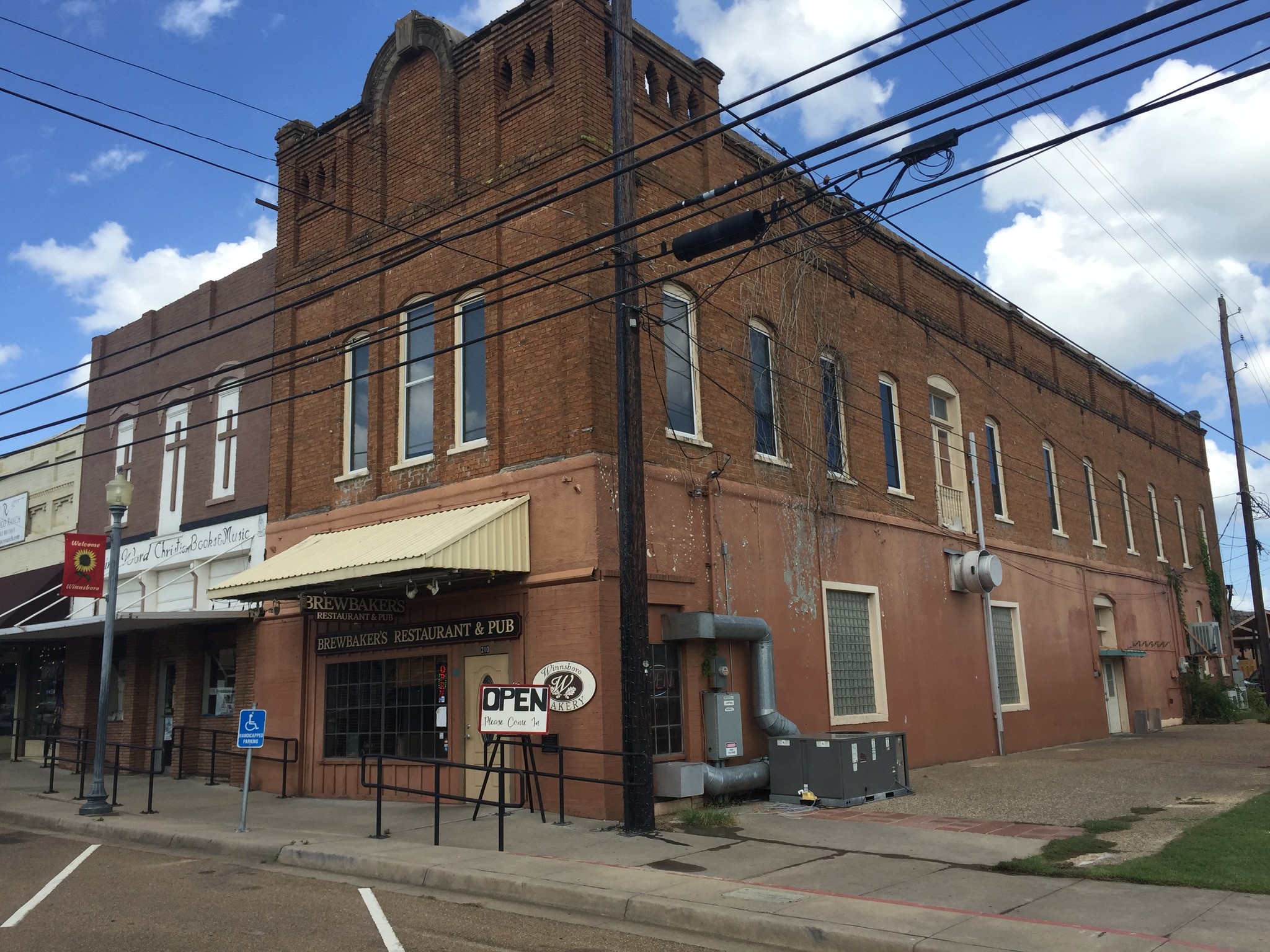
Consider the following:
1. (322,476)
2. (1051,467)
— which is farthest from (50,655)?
(1051,467)

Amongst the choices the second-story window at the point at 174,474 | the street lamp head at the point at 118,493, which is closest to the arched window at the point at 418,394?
the street lamp head at the point at 118,493

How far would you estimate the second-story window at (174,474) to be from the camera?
816 inches

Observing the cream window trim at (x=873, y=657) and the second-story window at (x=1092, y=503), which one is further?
the second-story window at (x=1092, y=503)

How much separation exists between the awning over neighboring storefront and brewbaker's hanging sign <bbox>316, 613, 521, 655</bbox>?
7.62 ft

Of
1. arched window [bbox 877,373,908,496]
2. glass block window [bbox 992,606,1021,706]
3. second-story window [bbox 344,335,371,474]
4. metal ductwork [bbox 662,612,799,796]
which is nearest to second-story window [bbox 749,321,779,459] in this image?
metal ductwork [bbox 662,612,799,796]

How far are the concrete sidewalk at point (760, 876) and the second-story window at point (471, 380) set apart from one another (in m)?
Result: 5.16

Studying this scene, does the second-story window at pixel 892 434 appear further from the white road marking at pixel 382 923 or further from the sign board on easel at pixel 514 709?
the white road marking at pixel 382 923

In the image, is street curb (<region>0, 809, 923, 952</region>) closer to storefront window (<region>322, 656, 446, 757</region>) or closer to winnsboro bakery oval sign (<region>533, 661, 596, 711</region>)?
storefront window (<region>322, 656, 446, 757</region>)

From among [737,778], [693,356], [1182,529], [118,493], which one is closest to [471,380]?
[693,356]

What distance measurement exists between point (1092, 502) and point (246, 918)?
25173 millimetres

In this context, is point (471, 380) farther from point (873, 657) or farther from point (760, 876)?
point (760, 876)

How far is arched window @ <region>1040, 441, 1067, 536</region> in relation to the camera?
25875mm

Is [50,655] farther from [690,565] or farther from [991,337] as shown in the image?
[991,337]

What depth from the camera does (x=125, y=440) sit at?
2250 centimetres
